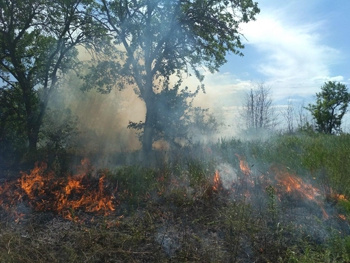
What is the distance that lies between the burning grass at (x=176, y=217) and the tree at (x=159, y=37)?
217 inches

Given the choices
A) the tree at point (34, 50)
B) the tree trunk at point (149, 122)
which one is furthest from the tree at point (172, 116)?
the tree at point (34, 50)

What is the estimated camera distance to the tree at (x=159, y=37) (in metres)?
11.2

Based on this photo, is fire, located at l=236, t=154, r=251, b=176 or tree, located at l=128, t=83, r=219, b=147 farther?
tree, located at l=128, t=83, r=219, b=147

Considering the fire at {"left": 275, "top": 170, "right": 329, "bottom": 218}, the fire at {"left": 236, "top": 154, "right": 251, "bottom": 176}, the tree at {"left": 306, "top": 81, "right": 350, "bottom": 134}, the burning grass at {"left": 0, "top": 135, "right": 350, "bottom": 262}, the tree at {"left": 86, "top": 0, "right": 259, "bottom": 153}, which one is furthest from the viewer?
the tree at {"left": 306, "top": 81, "right": 350, "bottom": 134}

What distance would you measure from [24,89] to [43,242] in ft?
28.7

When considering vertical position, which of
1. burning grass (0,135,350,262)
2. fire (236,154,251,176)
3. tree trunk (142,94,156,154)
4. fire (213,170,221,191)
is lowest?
burning grass (0,135,350,262)

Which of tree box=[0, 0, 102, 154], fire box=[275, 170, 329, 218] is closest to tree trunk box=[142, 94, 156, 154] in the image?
tree box=[0, 0, 102, 154]

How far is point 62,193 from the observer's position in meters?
5.65

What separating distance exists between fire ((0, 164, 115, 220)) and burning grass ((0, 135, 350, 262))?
0.06ft

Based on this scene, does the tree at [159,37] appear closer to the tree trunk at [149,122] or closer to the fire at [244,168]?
the tree trunk at [149,122]

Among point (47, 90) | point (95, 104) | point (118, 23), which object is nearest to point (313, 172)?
point (118, 23)

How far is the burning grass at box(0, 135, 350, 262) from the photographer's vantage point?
3.82 m

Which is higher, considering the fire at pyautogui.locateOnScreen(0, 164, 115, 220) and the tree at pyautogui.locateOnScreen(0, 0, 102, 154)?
the tree at pyautogui.locateOnScreen(0, 0, 102, 154)

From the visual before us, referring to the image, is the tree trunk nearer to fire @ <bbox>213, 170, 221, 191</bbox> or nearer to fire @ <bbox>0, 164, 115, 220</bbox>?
fire @ <bbox>0, 164, 115, 220</bbox>
